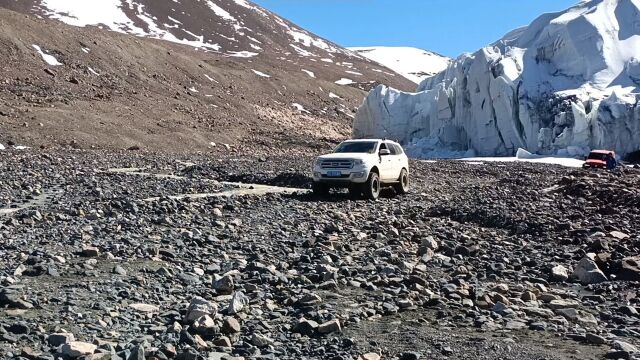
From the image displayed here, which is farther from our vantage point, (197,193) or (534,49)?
(534,49)

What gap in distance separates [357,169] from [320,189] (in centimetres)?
141

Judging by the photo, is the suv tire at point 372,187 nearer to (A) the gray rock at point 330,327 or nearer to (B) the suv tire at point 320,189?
(B) the suv tire at point 320,189

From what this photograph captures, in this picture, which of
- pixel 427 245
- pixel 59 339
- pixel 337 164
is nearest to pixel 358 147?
pixel 337 164

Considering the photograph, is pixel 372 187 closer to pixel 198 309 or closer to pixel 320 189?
pixel 320 189

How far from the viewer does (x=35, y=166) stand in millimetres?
24422

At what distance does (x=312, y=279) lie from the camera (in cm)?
860

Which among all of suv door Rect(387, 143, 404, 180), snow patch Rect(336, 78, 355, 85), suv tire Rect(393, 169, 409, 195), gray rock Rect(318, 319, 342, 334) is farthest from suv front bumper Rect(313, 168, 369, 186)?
snow patch Rect(336, 78, 355, 85)

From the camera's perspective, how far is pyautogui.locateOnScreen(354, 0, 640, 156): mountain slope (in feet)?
138

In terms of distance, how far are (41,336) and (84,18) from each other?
130 metres

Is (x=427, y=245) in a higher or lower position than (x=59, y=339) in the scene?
higher

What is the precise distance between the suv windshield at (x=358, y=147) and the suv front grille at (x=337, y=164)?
1.02 meters

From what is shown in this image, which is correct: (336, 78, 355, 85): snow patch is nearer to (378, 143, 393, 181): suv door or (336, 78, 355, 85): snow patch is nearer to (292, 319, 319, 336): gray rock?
(378, 143, 393, 181): suv door

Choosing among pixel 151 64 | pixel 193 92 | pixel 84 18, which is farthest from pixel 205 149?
pixel 84 18

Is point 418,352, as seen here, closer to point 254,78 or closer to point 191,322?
point 191,322
